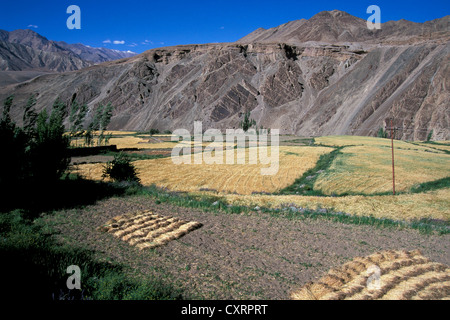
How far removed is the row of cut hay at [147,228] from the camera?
→ 11211 millimetres

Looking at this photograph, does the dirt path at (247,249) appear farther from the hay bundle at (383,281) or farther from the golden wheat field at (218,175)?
the golden wheat field at (218,175)

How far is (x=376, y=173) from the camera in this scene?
26.8 meters

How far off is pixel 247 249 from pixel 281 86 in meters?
103

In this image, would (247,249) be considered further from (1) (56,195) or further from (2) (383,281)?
(1) (56,195)

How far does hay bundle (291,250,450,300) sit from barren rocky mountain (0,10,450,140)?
2642 inches

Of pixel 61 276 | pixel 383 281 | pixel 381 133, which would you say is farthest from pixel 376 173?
pixel 381 133

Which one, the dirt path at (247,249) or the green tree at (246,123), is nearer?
the dirt path at (247,249)

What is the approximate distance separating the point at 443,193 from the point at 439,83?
61.2 metres

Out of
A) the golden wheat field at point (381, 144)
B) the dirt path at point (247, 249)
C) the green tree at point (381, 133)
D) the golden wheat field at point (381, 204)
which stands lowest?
the dirt path at point (247, 249)

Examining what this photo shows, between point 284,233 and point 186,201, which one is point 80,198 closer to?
point 186,201

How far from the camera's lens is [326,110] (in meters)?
89.8

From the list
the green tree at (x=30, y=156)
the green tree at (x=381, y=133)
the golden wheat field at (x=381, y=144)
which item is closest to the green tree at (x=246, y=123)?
the green tree at (x=381, y=133)

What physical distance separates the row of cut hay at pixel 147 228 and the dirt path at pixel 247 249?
296 millimetres
